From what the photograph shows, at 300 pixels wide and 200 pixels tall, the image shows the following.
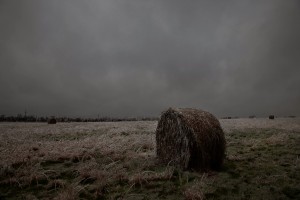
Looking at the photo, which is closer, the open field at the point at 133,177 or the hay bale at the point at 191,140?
the open field at the point at 133,177

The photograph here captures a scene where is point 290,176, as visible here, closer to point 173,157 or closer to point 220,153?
point 220,153

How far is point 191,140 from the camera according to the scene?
24.3 feet

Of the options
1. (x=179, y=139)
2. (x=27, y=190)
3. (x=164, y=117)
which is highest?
(x=164, y=117)

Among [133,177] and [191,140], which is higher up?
[191,140]

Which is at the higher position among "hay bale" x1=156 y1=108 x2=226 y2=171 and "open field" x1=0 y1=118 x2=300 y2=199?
"hay bale" x1=156 y1=108 x2=226 y2=171

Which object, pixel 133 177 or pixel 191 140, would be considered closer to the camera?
pixel 133 177

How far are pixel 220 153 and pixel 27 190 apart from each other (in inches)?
211

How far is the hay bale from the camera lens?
7320 millimetres

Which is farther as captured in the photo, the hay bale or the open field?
the hay bale

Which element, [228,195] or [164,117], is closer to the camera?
[228,195]

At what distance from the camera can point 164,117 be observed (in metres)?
8.70

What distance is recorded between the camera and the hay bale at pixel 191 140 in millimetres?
7320

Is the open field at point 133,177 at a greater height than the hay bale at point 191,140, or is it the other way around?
the hay bale at point 191,140

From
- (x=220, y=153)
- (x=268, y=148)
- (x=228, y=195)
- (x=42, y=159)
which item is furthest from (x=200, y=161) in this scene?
(x=42, y=159)
